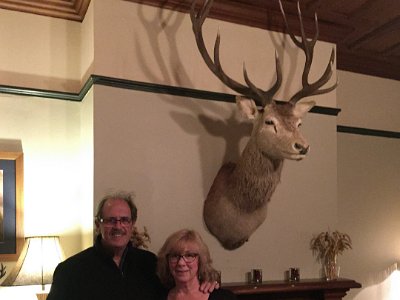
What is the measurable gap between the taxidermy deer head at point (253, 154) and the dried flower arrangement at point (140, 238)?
37cm

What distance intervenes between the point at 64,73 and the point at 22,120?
0.38m

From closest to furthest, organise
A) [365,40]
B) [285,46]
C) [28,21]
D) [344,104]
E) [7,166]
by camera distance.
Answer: [7,166], [28,21], [285,46], [365,40], [344,104]

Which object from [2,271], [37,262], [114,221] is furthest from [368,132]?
[2,271]

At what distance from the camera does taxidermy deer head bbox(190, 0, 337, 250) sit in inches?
93.4

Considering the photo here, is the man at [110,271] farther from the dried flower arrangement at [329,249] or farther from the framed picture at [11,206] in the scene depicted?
the dried flower arrangement at [329,249]

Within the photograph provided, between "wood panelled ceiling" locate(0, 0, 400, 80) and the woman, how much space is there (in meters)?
1.54

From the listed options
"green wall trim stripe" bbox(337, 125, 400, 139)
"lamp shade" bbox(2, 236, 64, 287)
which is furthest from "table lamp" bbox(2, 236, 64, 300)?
"green wall trim stripe" bbox(337, 125, 400, 139)

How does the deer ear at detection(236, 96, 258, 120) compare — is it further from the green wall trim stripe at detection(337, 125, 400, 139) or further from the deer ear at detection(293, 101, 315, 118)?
the green wall trim stripe at detection(337, 125, 400, 139)

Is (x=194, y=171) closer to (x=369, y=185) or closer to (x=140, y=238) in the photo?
(x=140, y=238)

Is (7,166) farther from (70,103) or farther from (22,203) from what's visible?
(70,103)

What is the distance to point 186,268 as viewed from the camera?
1.81 metres

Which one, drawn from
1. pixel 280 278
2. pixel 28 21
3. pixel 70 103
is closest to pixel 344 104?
pixel 280 278

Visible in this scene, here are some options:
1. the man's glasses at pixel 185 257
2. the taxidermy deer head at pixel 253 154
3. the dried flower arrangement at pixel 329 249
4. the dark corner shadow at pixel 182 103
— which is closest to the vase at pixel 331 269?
the dried flower arrangement at pixel 329 249

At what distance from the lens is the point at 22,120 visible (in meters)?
2.66
